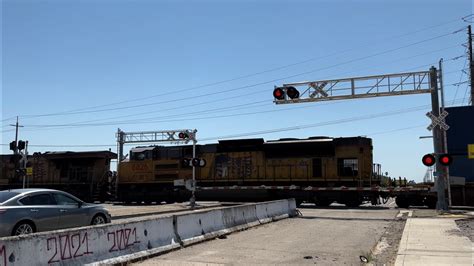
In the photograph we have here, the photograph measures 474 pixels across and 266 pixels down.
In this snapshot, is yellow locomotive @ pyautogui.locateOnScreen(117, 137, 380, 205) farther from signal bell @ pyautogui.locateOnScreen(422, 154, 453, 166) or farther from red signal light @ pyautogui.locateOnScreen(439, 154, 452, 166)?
red signal light @ pyautogui.locateOnScreen(439, 154, 452, 166)

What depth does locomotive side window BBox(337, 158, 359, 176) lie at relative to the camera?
94.2 feet

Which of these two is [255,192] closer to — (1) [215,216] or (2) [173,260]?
(1) [215,216]

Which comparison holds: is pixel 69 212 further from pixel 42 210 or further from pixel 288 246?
pixel 288 246

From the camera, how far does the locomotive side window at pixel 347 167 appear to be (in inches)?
1130

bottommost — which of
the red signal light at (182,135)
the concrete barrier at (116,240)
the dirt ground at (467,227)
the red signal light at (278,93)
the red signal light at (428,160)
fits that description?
the dirt ground at (467,227)

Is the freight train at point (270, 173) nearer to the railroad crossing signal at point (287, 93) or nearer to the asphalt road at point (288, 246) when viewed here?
the railroad crossing signal at point (287, 93)

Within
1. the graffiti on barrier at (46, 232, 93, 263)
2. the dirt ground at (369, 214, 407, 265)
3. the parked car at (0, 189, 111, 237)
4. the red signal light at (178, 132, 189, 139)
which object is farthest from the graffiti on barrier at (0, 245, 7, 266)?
the red signal light at (178, 132, 189, 139)

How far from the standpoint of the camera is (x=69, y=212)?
41.2 ft

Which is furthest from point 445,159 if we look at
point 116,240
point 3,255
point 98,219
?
point 3,255

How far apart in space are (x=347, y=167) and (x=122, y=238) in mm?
21700

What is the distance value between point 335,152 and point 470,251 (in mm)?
19461

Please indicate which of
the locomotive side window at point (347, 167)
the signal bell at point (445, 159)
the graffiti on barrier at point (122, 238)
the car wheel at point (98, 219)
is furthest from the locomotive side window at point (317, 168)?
the graffiti on barrier at point (122, 238)

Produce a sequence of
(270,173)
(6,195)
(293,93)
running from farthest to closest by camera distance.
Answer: (270,173) → (293,93) → (6,195)

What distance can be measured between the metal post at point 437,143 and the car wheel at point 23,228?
53.2ft
